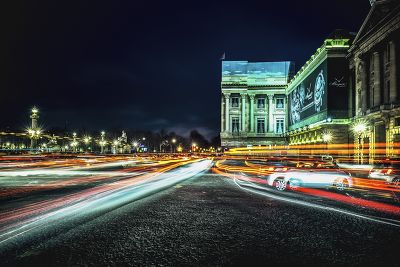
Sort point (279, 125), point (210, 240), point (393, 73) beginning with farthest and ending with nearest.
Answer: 1. point (279, 125)
2. point (393, 73)
3. point (210, 240)

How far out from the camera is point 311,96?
191 ft

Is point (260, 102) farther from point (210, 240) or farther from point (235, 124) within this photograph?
point (210, 240)

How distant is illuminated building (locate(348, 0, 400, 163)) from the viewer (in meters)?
34.9

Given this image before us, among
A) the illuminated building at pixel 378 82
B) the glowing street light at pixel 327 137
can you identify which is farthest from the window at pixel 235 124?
the illuminated building at pixel 378 82

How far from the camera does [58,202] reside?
9.99m

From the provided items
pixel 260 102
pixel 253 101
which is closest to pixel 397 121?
pixel 253 101

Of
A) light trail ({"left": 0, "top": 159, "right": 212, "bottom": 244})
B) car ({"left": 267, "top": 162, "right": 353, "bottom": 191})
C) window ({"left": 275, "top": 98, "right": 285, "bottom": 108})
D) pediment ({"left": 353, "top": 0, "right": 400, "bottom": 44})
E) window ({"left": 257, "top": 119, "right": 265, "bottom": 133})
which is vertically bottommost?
light trail ({"left": 0, "top": 159, "right": 212, "bottom": 244})

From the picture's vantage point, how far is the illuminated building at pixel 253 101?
295 ft

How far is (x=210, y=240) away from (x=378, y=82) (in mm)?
40444

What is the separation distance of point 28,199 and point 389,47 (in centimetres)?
4011

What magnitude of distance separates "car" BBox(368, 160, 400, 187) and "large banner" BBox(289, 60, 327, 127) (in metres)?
33.7

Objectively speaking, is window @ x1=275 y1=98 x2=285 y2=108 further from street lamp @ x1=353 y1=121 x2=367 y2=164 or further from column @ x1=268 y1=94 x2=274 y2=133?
street lamp @ x1=353 y1=121 x2=367 y2=164

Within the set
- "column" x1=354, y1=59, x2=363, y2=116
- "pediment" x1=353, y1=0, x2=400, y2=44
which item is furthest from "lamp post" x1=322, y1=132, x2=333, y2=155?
"pediment" x1=353, y1=0, x2=400, y2=44

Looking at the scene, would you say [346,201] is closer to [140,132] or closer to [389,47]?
[389,47]
